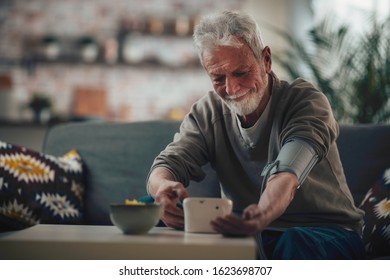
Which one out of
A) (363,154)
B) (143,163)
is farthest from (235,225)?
(143,163)

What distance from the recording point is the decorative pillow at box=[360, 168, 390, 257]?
172 centimetres

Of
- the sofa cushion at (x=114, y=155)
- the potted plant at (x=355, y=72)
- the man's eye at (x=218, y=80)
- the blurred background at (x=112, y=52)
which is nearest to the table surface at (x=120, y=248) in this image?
the man's eye at (x=218, y=80)

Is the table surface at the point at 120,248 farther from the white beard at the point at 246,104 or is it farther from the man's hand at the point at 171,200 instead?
the white beard at the point at 246,104

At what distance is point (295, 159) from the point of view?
1358mm

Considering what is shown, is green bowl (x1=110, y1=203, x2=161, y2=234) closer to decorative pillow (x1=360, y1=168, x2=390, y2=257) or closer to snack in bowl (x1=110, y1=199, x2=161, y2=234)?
snack in bowl (x1=110, y1=199, x2=161, y2=234)

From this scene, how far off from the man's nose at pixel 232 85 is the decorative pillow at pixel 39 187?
825 millimetres

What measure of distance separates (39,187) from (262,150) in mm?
826

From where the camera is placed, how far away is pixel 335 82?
3178 mm

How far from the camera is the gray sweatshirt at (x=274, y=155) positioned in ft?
5.13

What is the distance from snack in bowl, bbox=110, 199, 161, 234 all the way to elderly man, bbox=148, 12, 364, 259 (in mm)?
215

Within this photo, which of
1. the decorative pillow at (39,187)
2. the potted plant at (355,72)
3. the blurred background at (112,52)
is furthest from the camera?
the blurred background at (112,52)

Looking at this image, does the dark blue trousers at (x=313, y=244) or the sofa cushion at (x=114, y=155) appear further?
the sofa cushion at (x=114, y=155)
